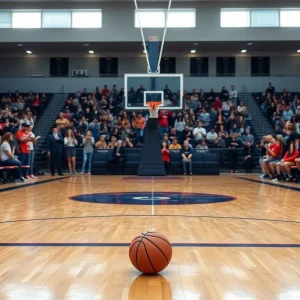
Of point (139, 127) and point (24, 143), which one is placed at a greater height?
point (139, 127)

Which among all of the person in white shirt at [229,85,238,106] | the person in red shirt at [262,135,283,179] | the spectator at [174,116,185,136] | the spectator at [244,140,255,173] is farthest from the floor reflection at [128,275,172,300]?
the person in white shirt at [229,85,238,106]

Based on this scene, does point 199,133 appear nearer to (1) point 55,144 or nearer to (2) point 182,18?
(1) point 55,144

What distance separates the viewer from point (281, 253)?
442 cm

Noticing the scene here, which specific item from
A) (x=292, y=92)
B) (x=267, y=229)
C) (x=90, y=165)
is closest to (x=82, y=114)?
(x=90, y=165)

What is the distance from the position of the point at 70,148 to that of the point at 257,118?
442 inches

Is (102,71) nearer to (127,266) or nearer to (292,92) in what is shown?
(292,92)

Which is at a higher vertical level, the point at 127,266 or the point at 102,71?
the point at 102,71

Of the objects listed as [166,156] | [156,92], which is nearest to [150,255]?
[156,92]

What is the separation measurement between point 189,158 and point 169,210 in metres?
12.0

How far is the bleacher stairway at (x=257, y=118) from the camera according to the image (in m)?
25.2

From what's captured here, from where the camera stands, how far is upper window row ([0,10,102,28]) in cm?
2727

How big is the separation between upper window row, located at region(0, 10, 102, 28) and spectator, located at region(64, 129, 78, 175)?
9957 mm

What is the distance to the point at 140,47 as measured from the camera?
→ 2906 centimetres

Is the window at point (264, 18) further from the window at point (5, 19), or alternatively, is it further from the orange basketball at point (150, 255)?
the orange basketball at point (150, 255)
